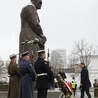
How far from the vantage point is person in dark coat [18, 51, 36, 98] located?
10500 millimetres

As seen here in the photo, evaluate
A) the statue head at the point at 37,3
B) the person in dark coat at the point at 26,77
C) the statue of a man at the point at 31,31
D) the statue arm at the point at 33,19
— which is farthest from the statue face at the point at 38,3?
the person in dark coat at the point at 26,77

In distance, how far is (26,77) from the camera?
10648 mm

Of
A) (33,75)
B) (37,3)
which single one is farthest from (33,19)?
(33,75)

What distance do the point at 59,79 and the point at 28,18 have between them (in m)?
3.49

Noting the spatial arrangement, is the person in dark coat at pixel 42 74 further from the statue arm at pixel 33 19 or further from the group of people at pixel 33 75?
the statue arm at pixel 33 19

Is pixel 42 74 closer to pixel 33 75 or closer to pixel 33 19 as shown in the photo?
pixel 33 75

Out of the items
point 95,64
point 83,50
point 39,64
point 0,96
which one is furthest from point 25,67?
point 95,64

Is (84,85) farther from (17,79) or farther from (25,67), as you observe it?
(25,67)

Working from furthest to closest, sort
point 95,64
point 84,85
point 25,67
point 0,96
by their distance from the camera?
point 95,64
point 84,85
point 0,96
point 25,67

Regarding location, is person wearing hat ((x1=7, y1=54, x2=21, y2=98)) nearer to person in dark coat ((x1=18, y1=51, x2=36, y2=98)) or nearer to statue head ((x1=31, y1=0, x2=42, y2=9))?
person in dark coat ((x1=18, y1=51, x2=36, y2=98))

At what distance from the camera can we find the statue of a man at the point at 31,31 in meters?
13.3

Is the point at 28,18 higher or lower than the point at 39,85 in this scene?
higher

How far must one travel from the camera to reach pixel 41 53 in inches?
431

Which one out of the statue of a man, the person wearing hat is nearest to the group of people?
the person wearing hat
